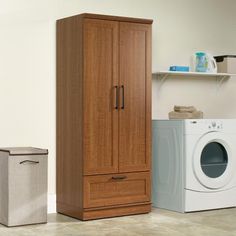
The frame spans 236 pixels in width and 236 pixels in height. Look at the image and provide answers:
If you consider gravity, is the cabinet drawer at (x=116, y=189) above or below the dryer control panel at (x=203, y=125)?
below

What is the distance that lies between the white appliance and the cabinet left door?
0.59m

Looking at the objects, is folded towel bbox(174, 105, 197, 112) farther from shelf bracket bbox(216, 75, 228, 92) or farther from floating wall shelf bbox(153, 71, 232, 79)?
shelf bracket bbox(216, 75, 228, 92)

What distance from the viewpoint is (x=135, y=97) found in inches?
206

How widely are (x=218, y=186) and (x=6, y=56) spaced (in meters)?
2.24

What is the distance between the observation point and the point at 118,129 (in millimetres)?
5121

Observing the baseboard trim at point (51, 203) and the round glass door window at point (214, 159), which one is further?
the round glass door window at point (214, 159)

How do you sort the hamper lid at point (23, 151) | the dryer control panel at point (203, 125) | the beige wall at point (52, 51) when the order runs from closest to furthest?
1. the hamper lid at point (23, 151)
2. the beige wall at point (52, 51)
3. the dryer control panel at point (203, 125)

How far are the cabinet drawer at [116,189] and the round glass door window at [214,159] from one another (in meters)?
0.55

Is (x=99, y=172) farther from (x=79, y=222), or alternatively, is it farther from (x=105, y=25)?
(x=105, y=25)

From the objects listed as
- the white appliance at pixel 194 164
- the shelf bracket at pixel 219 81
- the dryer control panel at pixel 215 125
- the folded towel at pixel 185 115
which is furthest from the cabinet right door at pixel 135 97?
the shelf bracket at pixel 219 81

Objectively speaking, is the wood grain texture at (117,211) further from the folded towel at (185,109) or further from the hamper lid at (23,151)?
the folded towel at (185,109)

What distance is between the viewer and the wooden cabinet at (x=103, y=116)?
16.3ft

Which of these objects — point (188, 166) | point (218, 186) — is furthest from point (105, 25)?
point (218, 186)

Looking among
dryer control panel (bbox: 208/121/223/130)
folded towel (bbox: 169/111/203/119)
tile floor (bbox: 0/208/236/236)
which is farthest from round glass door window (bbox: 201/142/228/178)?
tile floor (bbox: 0/208/236/236)
